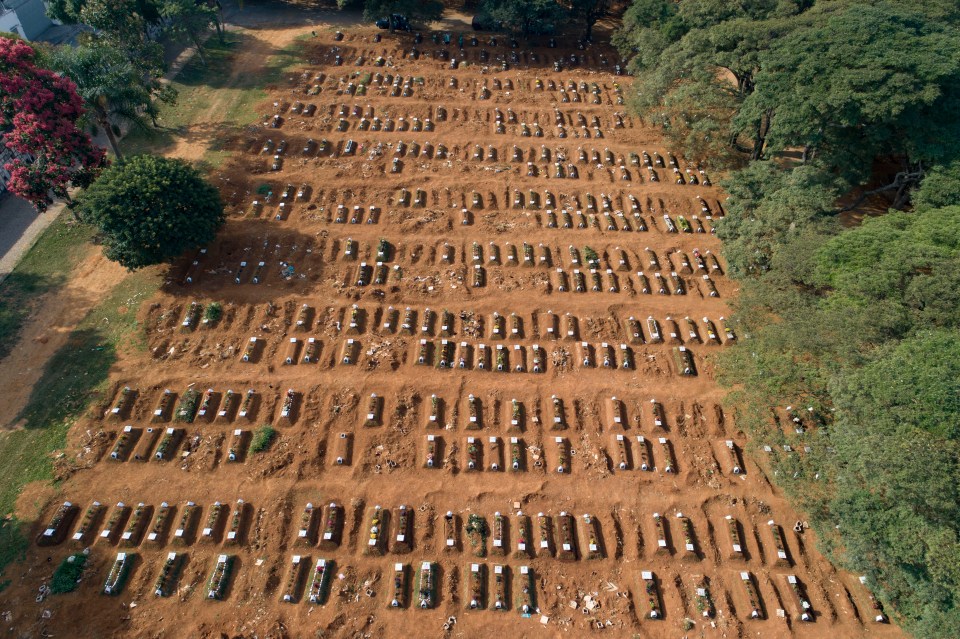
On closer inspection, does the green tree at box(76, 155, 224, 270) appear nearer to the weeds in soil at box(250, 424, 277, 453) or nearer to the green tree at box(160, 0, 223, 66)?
the weeds in soil at box(250, 424, 277, 453)

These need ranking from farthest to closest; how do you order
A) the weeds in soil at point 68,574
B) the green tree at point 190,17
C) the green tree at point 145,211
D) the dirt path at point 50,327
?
the green tree at point 190,17 < the green tree at point 145,211 < the dirt path at point 50,327 < the weeds in soil at point 68,574

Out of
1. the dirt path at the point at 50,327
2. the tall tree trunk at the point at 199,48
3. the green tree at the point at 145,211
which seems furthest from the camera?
the tall tree trunk at the point at 199,48

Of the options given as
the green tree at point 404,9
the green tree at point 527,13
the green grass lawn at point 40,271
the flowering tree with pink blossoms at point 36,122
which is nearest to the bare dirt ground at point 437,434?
the green grass lawn at point 40,271

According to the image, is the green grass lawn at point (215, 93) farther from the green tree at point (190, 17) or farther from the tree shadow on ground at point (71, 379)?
the tree shadow on ground at point (71, 379)

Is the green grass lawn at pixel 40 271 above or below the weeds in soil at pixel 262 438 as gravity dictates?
above

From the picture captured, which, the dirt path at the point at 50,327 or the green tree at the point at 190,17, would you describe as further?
the green tree at the point at 190,17

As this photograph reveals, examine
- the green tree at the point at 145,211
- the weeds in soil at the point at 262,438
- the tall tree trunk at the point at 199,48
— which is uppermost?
the tall tree trunk at the point at 199,48

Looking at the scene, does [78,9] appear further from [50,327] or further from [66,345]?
[66,345]

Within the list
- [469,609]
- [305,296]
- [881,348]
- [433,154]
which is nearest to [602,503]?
[469,609]
